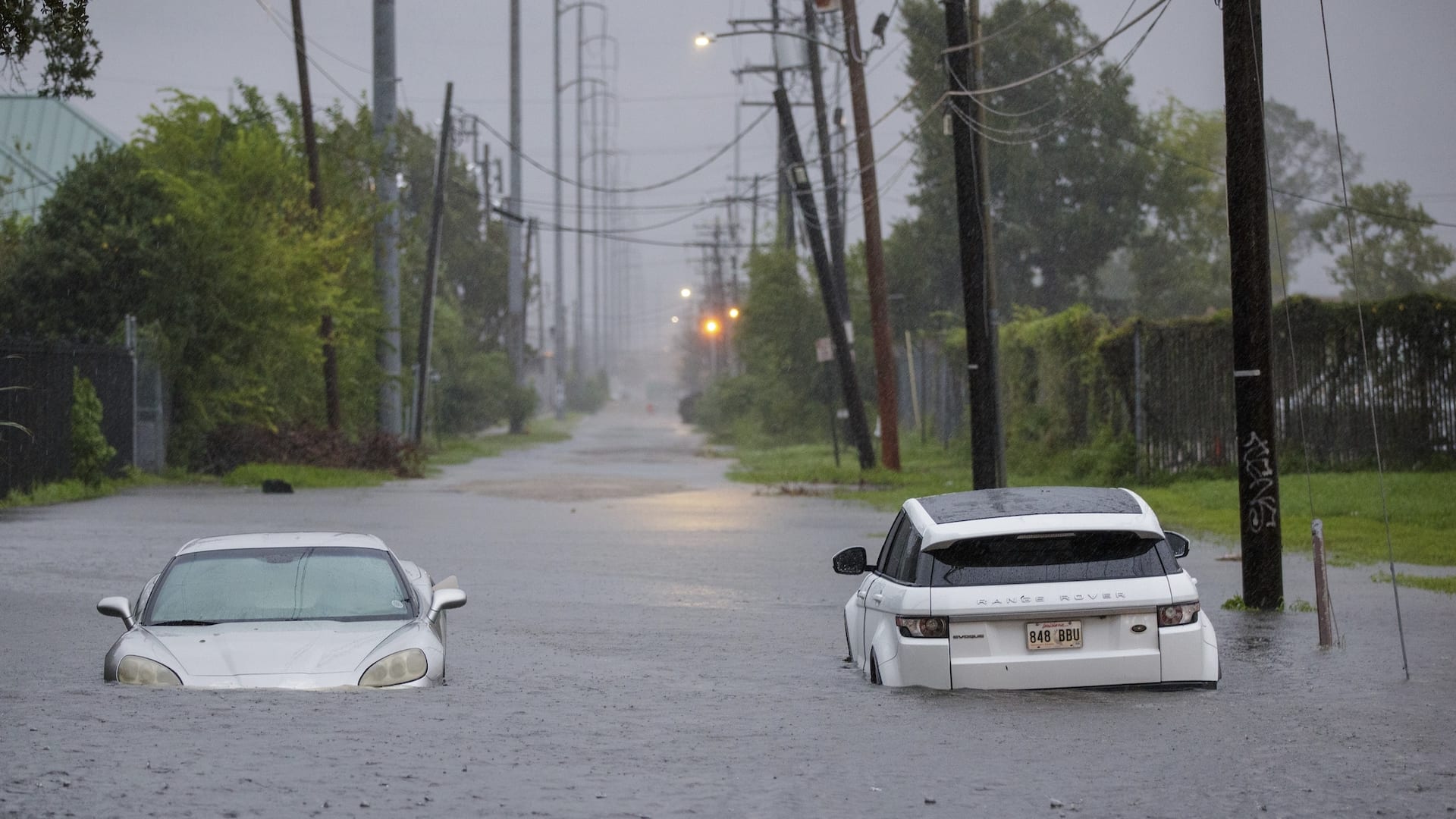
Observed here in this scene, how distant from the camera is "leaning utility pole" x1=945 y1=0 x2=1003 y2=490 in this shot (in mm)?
21969

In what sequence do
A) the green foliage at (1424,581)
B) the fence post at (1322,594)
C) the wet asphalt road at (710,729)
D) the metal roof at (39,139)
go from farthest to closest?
the metal roof at (39,139)
the green foliage at (1424,581)
the fence post at (1322,594)
the wet asphalt road at (710,729)

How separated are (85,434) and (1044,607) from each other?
2341cm

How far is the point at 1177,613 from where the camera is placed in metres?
9.41

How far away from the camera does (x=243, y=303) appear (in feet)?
112

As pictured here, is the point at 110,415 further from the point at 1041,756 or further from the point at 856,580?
the point at 1041,756

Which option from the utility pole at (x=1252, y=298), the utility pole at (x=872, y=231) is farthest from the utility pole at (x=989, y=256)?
the utility pole at (x=872, y=231)

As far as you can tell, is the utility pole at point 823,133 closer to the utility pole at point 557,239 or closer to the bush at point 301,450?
the bush at point 301,450

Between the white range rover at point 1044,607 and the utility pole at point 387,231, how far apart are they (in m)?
32.0

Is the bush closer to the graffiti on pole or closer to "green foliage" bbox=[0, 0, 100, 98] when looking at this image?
"green foliage" bbox=[0, 0, 100, 98]

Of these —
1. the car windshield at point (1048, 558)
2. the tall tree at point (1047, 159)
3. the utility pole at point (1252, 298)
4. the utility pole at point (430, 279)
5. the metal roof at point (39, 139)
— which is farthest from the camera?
the tall tree at point (1047, 159)

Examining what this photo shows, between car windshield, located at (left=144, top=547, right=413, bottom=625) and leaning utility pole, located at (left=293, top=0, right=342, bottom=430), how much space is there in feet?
85.1

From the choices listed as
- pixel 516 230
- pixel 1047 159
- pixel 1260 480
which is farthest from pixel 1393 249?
pixel 1260 480

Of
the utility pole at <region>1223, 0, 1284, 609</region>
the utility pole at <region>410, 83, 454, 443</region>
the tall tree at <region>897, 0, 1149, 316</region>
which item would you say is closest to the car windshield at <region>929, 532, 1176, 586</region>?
the utility pole at <region>1223, 0, 1284, 609</region>

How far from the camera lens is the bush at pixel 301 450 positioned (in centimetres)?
3459
